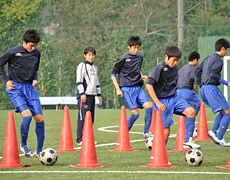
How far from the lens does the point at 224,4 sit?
118 feet

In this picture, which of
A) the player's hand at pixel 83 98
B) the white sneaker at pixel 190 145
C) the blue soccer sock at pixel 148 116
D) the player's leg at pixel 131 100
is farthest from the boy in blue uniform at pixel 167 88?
the player's hand at pixel 83 98

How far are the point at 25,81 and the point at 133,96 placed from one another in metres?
2.97

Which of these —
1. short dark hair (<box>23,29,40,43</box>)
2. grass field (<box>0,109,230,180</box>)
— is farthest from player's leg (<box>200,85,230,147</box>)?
short dark hair (<box>23,29,40,43</box>)

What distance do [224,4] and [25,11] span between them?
45.1ft

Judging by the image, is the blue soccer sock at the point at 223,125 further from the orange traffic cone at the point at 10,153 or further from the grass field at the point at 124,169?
the orange traffic cone at the point at 10,153

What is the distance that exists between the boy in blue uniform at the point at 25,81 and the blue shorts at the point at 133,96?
2734 mm

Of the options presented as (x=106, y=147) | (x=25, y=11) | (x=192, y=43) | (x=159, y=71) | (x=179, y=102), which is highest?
(x=25, y=11)

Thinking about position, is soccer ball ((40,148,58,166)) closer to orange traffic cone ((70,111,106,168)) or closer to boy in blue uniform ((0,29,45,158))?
orange traffic cone ((70,111,106,168))

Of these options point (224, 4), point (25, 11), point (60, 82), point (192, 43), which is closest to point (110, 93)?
point (60, 82)

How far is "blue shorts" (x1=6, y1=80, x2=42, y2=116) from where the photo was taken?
8023 millimetres

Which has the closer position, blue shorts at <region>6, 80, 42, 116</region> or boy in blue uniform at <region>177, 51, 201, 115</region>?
blue shorts at <region>6, 80, 42, 116</region>

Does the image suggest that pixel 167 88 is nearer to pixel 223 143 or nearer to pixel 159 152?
pixel 159 152

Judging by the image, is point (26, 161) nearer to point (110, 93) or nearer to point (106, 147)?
point (106, 147)

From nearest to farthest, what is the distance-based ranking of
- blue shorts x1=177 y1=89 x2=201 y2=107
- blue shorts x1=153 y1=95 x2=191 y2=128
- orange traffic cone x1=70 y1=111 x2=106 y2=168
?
1. orange traffic cone x1=70 y1=111 x2=106 y2=168
2. blue shorts x1=153 y1=95 x2=191 y2=128
3. blue shorts x1=177 y1=89 x2=201 y2=107
